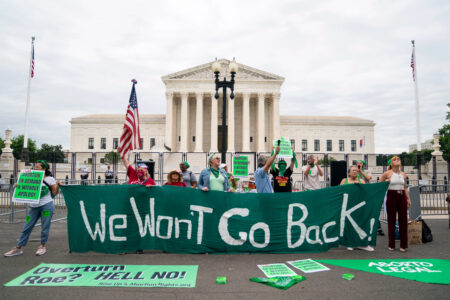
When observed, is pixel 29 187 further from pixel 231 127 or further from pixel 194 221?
pixel 231 127

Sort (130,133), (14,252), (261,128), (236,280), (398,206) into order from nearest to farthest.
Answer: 1. (236,280)
2. (14,252)
3. (398,206)
4. (130,133)
5. (261,128)

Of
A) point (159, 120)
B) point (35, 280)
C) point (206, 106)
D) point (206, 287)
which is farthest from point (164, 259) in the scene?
point (159, 120)

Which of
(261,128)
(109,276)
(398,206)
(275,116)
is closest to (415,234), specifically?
(398,206)

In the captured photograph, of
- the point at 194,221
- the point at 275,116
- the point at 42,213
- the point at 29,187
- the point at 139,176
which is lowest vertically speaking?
the point at 194,221

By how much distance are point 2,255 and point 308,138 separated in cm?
6397

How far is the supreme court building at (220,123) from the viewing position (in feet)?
166

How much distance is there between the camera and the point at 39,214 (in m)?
6.02

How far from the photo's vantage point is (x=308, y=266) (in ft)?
16.3

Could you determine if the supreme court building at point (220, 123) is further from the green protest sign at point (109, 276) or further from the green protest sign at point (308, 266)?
the green protest sign at point (308, 266)

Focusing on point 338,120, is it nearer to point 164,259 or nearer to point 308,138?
point 308,138

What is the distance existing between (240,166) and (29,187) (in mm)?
7582

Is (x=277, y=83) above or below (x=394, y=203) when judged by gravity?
above

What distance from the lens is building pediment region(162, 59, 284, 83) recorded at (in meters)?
50.5

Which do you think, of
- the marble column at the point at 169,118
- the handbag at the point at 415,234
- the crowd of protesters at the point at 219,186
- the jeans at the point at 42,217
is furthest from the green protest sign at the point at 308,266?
the marble column at the point at 169,118
